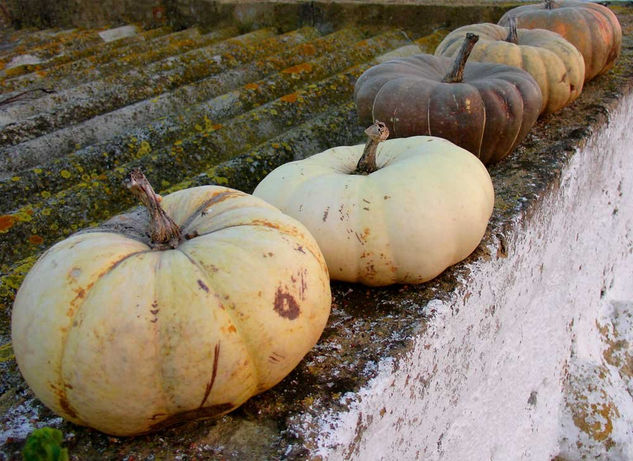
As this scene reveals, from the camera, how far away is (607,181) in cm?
335

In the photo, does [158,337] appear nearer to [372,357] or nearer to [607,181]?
[372,357]

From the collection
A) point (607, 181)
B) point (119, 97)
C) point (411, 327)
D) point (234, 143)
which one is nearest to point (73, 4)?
point (119, 97)

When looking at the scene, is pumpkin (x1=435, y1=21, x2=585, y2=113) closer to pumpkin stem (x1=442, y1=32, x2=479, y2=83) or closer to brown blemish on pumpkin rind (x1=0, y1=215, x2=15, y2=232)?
pumpkin stem (x1=442, y1=32, x2=479, y2=83)

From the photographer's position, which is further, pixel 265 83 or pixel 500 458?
pixel 265 83

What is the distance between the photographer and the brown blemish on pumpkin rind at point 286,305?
4.30 feet

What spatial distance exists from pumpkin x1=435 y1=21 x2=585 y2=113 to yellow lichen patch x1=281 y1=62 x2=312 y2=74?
0.82 m

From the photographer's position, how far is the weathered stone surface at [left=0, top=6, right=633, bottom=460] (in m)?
1.34

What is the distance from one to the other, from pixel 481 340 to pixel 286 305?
921 millimetres

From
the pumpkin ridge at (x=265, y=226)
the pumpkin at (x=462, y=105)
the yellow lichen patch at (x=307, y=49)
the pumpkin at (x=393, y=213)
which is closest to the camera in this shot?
the pumpkin ridge at (x=265, y=226)

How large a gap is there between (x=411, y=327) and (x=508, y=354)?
2.86ft

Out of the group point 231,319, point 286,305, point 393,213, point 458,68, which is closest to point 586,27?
point 458,68

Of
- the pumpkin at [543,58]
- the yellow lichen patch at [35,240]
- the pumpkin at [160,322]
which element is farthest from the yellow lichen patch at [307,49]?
the pumpkin at [160,322]

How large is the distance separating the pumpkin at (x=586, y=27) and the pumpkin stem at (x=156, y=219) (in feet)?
8.82

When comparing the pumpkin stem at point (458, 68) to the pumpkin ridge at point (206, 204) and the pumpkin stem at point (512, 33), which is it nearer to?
the pumpkin stem at point (512, 33)
